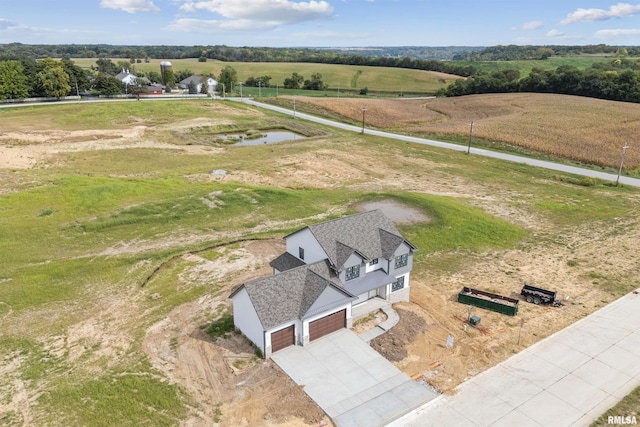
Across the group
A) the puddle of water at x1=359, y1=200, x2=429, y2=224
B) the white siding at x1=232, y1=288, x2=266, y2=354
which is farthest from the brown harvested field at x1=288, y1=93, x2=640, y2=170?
the white siding at x1=232, y1=288, x2=266, y2=354

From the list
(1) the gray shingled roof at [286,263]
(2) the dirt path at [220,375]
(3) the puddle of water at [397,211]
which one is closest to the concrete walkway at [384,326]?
(2) the dirt path at [220,375]

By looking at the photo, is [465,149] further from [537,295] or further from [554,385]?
[554,385]

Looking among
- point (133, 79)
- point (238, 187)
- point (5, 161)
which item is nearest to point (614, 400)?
point (238, 187)

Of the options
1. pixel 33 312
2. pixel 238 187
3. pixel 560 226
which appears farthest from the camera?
pixel 238 187

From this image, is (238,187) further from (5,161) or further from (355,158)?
(5,161)

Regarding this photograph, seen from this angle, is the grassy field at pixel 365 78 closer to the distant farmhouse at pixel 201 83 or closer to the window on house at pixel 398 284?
the distant farmhouse at pixel 201 83

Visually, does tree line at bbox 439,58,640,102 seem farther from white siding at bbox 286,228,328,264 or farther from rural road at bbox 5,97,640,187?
white siding at bbox 286,228,328,264
